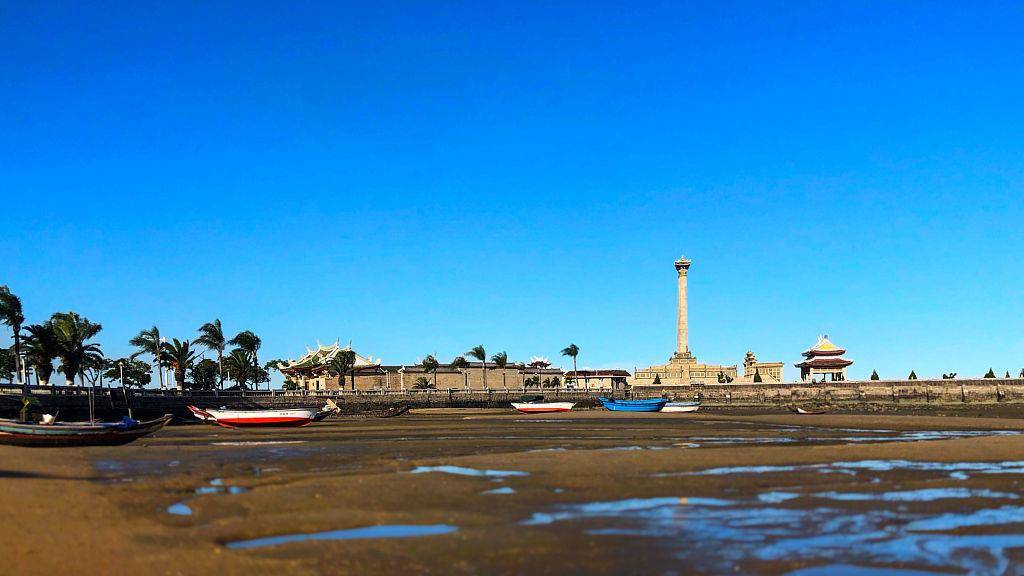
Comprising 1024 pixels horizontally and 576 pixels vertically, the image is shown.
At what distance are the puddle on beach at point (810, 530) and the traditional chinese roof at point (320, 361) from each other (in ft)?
347

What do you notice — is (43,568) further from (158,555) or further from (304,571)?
(304,571)

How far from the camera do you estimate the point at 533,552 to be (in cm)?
1311

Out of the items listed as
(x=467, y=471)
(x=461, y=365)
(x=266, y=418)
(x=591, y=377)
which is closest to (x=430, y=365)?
(x=461, y=365)

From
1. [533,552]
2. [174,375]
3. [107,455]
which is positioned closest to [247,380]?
[174,375]

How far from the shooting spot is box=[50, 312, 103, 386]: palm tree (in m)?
84.6

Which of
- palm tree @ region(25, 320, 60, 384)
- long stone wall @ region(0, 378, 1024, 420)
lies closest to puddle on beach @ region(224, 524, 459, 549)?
long stone wall @ region(0, 378, 1024, 420)

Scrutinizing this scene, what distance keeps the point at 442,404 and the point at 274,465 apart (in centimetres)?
7045

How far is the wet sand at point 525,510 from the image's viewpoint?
1262 centimetres

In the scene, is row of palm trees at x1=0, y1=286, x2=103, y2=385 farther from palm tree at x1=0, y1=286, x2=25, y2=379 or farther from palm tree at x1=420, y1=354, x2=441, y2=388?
palm tree at x1=420, y1=354, x2=441, y2=388

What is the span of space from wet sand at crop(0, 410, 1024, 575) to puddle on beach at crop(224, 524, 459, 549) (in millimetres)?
98

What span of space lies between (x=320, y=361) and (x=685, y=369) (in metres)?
55.5

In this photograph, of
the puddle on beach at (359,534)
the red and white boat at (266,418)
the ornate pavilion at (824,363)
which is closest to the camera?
the puddle on beach at (359,534)

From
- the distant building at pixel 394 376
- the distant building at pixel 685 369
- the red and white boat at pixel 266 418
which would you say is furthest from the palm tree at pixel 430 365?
the red and white boat at pixel 266 418

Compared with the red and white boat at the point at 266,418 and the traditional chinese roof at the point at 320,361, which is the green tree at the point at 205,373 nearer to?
the traditional chinese roof at the point at 320,361
